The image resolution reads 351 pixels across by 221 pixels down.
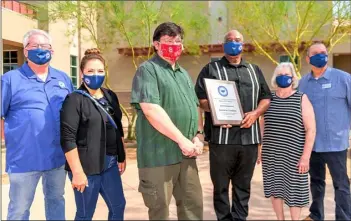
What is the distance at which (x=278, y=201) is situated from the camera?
3.99 metres

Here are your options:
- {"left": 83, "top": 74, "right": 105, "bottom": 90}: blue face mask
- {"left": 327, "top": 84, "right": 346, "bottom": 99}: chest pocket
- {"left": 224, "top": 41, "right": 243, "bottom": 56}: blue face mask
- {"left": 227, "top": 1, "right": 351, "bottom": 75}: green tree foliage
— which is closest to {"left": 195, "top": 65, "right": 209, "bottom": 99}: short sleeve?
{"left": 224, "top": 41, "right": 243, "bottom": 56}: blue face mask

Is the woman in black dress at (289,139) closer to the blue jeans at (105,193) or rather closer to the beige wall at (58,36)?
the blue jeans at (105,193)

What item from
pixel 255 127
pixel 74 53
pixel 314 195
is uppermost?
pixel 74 53

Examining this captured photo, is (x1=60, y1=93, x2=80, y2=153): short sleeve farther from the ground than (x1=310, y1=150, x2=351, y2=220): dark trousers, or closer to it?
farther from the ground

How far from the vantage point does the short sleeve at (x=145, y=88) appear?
2.88 metres

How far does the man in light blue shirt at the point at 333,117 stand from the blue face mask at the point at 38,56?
2.67 meters

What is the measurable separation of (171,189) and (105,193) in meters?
0.58

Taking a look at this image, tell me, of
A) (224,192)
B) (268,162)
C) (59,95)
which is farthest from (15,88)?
(268,162)

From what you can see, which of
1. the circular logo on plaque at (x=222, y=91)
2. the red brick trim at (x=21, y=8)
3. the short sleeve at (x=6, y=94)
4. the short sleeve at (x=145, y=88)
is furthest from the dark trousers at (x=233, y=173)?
the red brick trim at (x=21, y=8)

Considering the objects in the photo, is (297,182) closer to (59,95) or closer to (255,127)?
(255,127)

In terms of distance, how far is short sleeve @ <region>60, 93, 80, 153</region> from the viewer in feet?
9.53

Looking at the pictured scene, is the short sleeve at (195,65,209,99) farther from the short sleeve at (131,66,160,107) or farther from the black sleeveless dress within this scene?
the short sleeve at (131,66,160,107)

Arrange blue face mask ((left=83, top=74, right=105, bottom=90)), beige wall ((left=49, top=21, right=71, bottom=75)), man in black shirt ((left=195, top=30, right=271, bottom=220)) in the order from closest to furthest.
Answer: blue face mask ((left=83, top=74, right=105, bottom=90)) → man in black shirt ((left=195, top=30, right=271, bottom=220)) → beige wall ((left=49, top=21, right=71, bottom=75))

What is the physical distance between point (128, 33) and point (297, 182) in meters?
9.85
